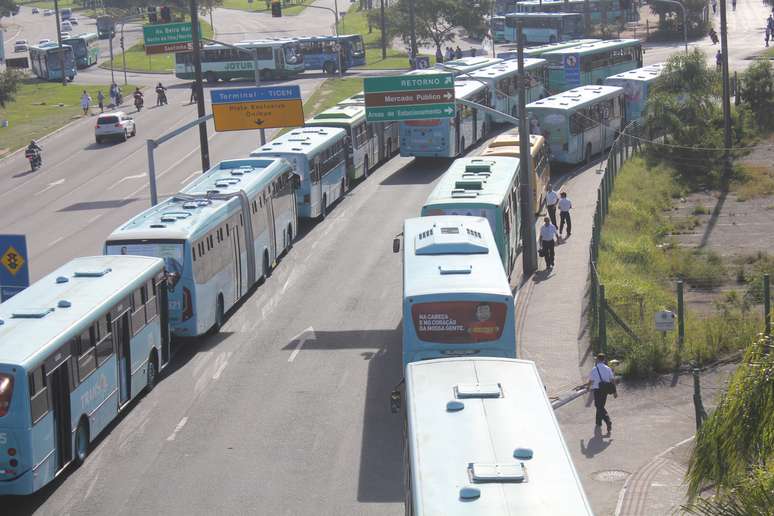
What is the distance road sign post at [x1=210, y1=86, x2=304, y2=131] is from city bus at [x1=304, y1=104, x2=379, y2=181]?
1.20 meters

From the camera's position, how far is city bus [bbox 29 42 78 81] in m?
90.2

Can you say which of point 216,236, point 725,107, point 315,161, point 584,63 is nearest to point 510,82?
point 584,63

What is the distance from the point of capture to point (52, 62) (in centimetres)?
9062

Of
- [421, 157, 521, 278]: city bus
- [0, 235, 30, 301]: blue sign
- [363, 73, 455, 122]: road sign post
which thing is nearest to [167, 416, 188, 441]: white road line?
[0, 235, 30, 301]: blue sign

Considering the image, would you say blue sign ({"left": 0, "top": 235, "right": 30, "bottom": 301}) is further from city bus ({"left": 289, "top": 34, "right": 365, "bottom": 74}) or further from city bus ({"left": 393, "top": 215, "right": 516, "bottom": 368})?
city bus ({"left": 289, "top": 34, "right": 365, "bottom": 74})

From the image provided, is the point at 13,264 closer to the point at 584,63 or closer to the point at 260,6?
the point at 584,63

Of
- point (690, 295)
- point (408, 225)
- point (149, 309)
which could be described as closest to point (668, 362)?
point (408, 225)

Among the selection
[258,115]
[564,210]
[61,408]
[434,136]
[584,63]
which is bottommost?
[61,408]

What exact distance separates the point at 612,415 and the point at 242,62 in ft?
217

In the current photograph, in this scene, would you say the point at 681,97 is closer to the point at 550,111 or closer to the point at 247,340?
the point at 550,111

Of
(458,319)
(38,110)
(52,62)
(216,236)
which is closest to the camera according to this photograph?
(458,319)

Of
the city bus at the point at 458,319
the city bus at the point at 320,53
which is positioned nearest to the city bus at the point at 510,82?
the city bus at the point at 320,53

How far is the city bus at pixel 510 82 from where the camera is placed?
5694cm

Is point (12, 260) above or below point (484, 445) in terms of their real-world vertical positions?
above
